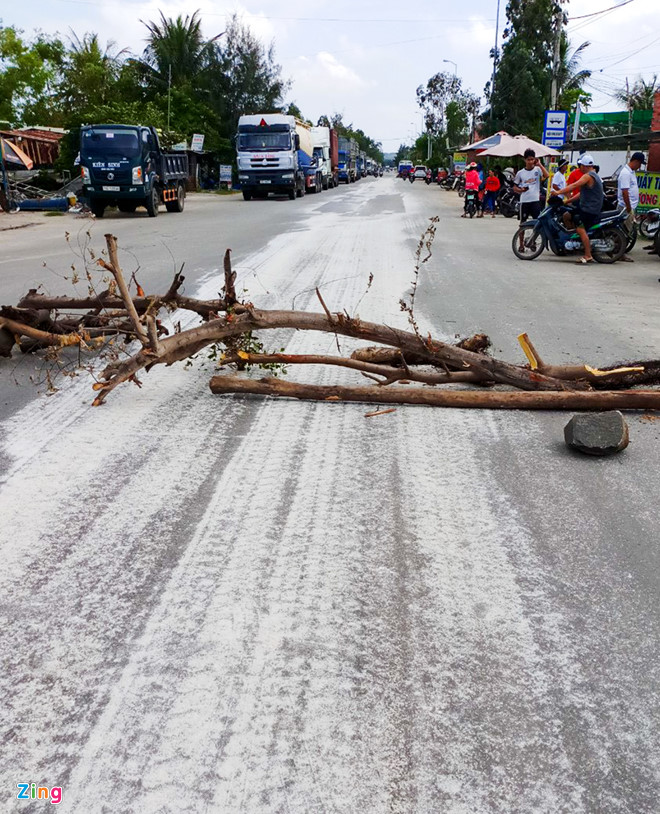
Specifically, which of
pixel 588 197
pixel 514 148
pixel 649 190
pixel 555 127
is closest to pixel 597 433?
pixel 588 197

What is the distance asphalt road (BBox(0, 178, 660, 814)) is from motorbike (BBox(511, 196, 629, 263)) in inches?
342

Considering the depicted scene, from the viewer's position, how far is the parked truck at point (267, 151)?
32438 mm

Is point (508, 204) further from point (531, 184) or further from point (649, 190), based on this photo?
point (531, 184)

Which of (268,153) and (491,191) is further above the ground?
(268,153)

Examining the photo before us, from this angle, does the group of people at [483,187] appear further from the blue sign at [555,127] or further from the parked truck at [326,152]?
the parked truck at [326,152]

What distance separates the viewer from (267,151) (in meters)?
32.5

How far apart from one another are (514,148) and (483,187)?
1540 mm

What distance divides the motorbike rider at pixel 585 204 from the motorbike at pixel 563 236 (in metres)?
0.11

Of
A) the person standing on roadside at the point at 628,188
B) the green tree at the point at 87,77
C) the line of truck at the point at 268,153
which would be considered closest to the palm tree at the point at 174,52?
the green tree at the point at 87,77

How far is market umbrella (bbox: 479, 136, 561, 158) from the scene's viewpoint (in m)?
22.7

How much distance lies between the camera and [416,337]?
5027 mm

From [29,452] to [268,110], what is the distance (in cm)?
6402

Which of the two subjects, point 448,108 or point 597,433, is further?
point 448,108

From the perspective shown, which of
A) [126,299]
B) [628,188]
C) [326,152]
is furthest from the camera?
[326,152]
